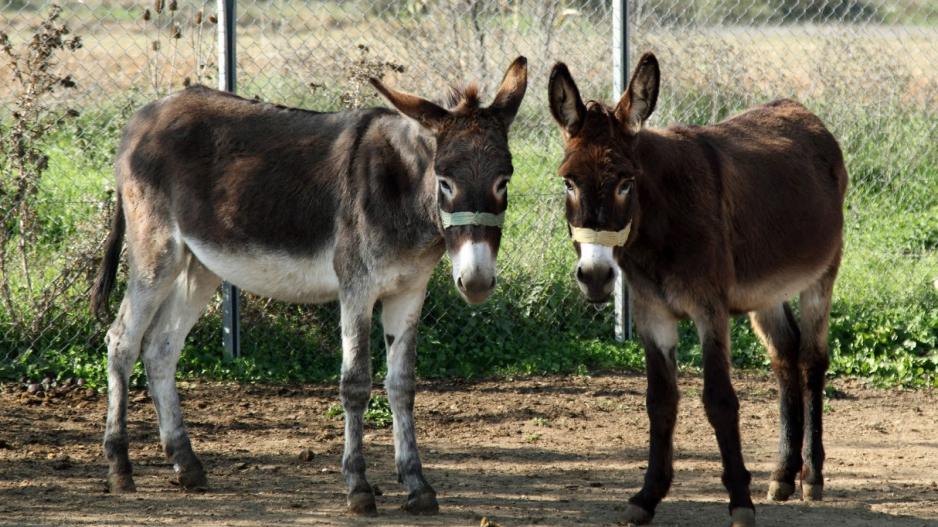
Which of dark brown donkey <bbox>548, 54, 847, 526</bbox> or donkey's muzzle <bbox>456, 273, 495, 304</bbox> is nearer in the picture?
dark brown donkey <bbox>548, 54, 847, 526</bbox>

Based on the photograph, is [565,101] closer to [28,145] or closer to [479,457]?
[479,457]

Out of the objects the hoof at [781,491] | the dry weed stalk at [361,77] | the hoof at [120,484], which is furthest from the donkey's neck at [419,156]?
the dry weed stalk at [361,77]

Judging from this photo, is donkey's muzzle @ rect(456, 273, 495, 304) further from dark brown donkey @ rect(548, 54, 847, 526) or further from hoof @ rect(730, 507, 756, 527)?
hoof @ rect(730, 507, 756, 527)

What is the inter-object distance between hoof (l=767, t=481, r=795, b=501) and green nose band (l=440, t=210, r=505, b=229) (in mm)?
1859

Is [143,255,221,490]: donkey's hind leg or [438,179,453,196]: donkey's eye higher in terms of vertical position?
[438,179,453,196]: donkey's eye

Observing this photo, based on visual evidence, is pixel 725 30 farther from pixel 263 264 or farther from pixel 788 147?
pixel 263 264

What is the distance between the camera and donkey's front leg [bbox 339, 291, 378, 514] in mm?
4949

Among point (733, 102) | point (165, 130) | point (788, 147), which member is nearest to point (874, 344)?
point (733, 102)

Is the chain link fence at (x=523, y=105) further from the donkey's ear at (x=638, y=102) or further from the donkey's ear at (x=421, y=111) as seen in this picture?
the donkey's ear at (x=638, y=102)

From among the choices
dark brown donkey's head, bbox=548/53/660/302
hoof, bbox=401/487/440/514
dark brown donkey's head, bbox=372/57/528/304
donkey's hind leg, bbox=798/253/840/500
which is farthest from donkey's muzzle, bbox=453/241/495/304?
donkey's hind leg, bbox=798/253/840/500

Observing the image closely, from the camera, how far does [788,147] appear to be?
5332 millimetres

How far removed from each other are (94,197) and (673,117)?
419 centimetres

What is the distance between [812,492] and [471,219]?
2126mm

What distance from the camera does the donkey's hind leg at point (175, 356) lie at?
5.40m
